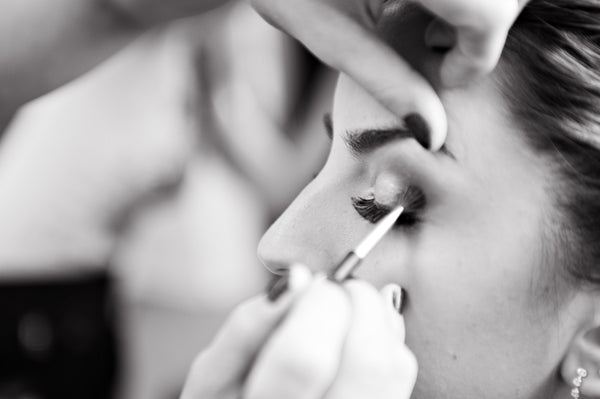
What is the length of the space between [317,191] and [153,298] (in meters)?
1.10

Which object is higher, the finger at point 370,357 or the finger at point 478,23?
the finger at point 478,23

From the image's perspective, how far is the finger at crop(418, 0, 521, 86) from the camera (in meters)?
0.70

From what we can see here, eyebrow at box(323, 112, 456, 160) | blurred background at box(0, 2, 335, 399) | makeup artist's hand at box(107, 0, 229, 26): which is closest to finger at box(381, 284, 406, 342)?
eyebrow at box(323, 112, 456, 160)

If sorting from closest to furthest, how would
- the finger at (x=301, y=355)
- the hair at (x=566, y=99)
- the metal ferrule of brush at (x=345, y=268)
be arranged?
the finger at (x=301, y=355) → the metal ferrule of brush at (x=345, y=268) → the hair at (x=566, y=99)

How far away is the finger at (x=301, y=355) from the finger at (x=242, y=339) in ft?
0.05

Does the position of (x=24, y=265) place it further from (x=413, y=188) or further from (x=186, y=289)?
(x=413, y=188)

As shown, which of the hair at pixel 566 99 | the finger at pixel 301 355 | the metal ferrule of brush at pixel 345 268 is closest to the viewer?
the finger at pixel 301 355

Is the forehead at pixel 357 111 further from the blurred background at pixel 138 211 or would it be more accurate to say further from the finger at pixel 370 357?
the blurred background at pixel 138 211

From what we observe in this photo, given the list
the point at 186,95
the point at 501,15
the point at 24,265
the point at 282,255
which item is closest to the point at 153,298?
the point at 24,265

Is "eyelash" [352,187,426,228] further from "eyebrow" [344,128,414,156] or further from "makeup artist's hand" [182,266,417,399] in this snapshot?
"makeup artist's hand" [182,266,417,399]

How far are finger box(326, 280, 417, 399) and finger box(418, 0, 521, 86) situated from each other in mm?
225

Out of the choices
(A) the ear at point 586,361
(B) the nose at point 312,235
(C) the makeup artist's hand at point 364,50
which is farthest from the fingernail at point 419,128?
(A) the ear at point 586,361

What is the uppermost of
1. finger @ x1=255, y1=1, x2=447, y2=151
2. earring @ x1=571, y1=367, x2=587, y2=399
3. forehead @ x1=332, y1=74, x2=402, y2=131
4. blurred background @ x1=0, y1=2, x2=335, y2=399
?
finger @ x1=255, y1=1, x2=447, y2=151

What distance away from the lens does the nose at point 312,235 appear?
1.01m
